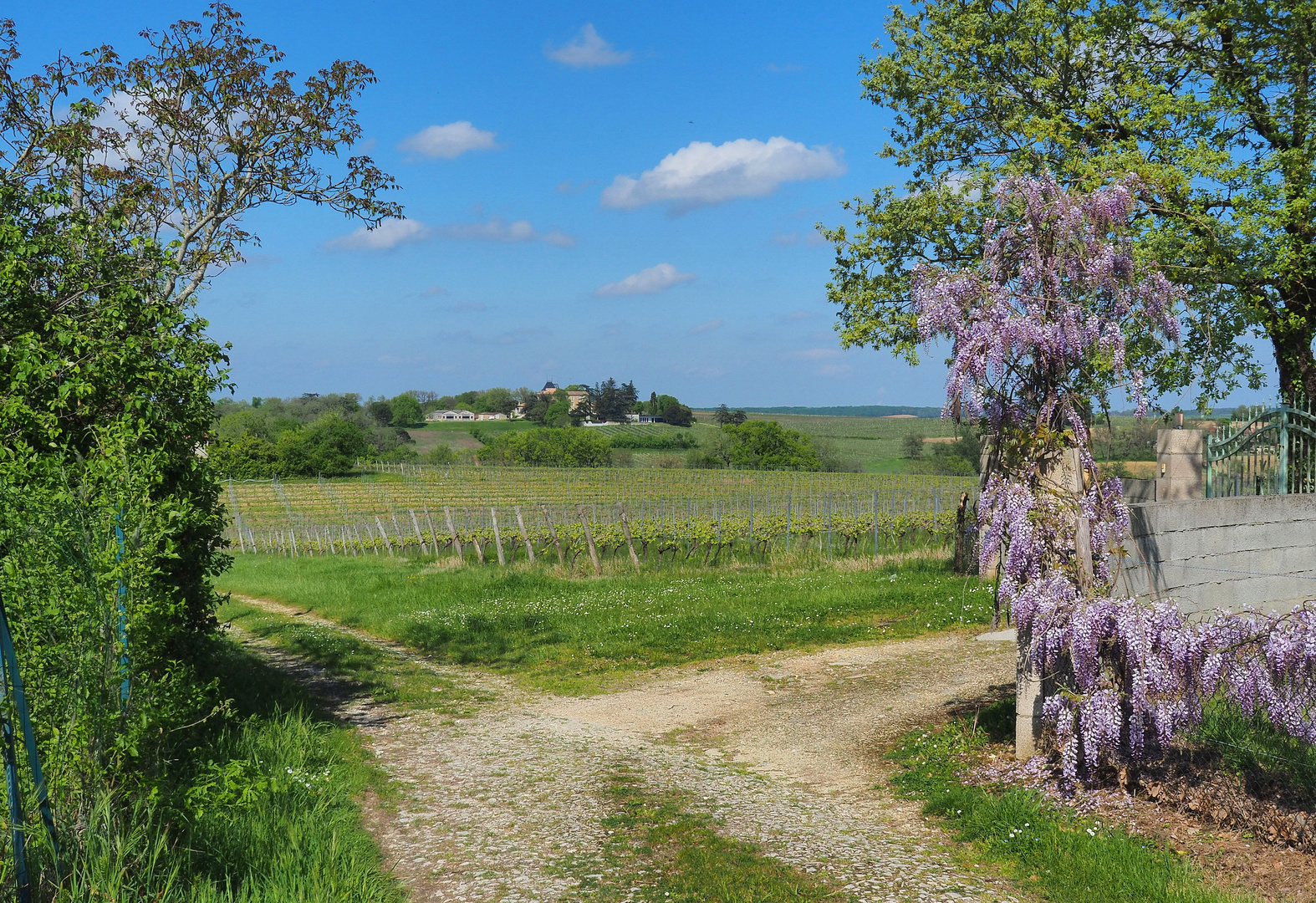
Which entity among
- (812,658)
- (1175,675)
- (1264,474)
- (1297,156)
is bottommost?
(812,658)

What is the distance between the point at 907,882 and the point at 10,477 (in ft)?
16.0

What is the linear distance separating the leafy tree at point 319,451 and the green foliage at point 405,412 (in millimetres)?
29733

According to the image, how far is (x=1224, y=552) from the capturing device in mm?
7832

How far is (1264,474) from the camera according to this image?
984cm

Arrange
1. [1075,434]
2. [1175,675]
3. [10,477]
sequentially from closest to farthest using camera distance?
[10,477] → [1175,675] → [1075,434]

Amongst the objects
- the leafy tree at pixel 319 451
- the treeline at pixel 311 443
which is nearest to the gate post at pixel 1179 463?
the treeline at pixel 311 443

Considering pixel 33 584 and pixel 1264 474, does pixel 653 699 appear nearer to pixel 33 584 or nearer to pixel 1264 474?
pixel 33 584

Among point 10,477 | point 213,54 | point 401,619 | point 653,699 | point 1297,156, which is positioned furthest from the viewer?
point 401,619

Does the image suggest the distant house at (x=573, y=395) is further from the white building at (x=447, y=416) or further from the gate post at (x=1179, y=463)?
the gate post at (x=1179, y=463)

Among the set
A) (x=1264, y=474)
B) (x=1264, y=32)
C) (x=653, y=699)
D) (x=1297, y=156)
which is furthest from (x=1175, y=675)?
(x=1264, y=32)

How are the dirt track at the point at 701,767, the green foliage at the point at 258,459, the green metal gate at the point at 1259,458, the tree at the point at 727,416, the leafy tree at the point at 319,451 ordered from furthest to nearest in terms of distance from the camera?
the tree at the point at 727,416
the leafy tree at the point at 319,451
the green foliage at the point at 258,459
the green metal gate at the point at 1259,458
the dirt track at the point at 701,767

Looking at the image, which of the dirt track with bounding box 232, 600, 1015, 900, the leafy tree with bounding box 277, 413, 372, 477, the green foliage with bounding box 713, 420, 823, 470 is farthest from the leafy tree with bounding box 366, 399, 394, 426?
the dirt track with bounding box 232, 600, 1015, 900

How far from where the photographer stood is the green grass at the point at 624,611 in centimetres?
1145

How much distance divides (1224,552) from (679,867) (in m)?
5.63
